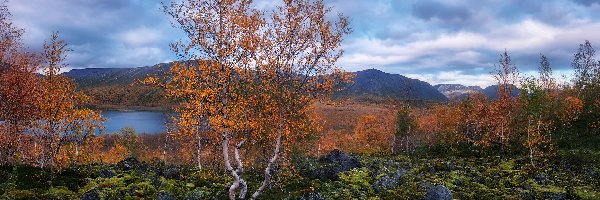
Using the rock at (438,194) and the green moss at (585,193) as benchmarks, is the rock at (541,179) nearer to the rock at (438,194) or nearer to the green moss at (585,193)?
the green moss at (585,193)

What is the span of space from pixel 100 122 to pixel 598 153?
47.3 m

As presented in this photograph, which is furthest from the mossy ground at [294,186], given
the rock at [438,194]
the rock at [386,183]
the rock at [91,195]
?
the rock at [438,194]

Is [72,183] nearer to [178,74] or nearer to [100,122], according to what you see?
[100,122]

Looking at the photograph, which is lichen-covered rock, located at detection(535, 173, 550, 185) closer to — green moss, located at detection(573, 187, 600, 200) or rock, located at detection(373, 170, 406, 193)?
green moss, located at detection(573, 187, 600, 200)

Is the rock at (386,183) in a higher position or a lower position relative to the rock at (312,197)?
lower

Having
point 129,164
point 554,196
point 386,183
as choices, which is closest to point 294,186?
point 386,183

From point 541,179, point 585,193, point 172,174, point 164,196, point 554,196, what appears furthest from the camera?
point 172,174

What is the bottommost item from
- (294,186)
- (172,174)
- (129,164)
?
(294,186)

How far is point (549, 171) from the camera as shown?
109 feet

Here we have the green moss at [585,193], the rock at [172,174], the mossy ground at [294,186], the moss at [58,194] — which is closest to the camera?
the moss at [58,194]

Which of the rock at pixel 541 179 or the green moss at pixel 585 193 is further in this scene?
the rock at pixel 541 179

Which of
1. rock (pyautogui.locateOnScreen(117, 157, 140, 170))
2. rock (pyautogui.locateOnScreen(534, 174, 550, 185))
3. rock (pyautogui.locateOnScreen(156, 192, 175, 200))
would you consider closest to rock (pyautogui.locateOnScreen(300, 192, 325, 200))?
rock (pyautogui.locateOnScreen(156, 192, 175, 200))

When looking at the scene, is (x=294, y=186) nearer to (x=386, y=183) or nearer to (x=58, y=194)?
(x=386, y=183)

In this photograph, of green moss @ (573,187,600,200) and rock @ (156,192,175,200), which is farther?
green moss @ (573,187,600,200)
